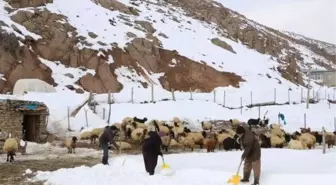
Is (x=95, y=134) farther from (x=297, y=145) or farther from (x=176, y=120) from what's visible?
(x=297, y=145)

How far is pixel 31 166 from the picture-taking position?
16.9m

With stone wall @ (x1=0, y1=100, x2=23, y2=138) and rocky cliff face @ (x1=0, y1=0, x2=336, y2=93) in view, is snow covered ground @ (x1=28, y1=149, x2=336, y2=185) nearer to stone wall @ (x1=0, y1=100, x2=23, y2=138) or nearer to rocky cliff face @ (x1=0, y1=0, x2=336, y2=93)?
stone wall @ (x1=0, y1=100, x2=23, y2=138)

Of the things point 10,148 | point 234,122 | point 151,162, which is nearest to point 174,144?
point 10,148

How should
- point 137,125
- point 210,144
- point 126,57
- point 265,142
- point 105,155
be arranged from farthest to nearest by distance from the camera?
point 126,57, point 137,125, point 265,142, point 210,144, point 105,155

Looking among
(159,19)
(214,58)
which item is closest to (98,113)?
(214,58)

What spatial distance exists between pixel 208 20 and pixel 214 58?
2629 centimetres

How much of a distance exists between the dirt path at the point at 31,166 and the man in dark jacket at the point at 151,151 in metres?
3.18

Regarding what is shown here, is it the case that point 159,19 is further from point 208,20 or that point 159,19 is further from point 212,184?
point 212,184

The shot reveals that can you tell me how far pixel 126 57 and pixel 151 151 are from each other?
3705cm

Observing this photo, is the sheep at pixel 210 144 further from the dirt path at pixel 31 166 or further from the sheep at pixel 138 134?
the dirt path at pixel 31 166

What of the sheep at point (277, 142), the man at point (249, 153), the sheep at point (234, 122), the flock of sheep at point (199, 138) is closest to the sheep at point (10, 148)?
the flock of sheep at point (199, 138)

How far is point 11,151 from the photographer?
1842cm

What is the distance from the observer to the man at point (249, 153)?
1173 centimetres

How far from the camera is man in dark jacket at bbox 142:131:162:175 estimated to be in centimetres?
1380
